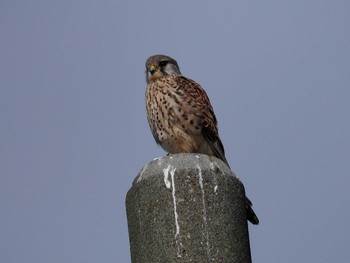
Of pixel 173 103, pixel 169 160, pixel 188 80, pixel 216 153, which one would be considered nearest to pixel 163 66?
pixel 188 80

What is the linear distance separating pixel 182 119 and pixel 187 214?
3.13 metres

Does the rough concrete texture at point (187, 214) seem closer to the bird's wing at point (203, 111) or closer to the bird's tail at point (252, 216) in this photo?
the bird's tail at point (252, 216)

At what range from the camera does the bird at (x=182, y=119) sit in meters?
7.09

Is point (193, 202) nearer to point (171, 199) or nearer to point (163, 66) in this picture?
point (171, 199)

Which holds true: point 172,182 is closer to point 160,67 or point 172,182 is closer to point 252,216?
point 252,216

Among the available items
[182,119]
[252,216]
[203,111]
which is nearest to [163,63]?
[203,111]

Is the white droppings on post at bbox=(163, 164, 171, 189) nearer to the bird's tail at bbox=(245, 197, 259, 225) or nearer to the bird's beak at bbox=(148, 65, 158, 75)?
the bird's tail at bbox=(245, 197, 259, 225)

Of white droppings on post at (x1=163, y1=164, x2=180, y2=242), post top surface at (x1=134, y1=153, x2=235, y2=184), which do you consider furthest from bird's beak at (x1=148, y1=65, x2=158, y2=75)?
white droppings on post at (x1=163, y1=164, x2=180, y2=242)

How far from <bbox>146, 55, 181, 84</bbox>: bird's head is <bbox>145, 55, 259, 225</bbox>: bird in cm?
30

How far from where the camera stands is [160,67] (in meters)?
8.08

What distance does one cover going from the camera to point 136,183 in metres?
4.30

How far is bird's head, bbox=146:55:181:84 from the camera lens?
7953 millimetres

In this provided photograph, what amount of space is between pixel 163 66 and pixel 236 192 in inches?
159

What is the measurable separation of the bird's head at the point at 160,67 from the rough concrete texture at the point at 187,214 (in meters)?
3.69
